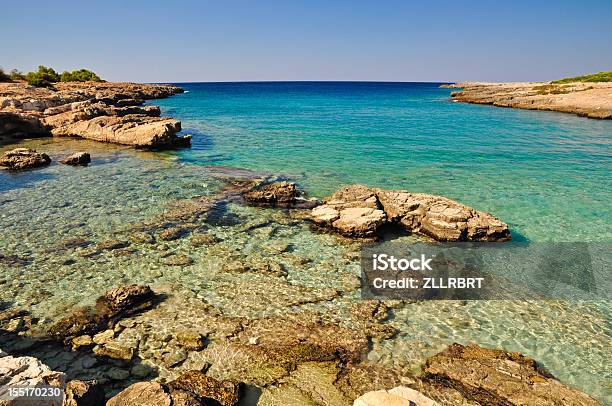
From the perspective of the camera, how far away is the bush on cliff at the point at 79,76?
85.5 meters

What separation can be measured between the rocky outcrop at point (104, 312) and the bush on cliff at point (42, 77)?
65347 millimetres

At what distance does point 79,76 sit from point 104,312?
98.6m

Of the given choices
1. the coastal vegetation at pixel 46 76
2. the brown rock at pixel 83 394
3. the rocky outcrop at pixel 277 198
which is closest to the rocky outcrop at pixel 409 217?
the rocky outcrop at pixel 277 198

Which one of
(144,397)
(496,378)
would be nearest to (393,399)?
(496,378)

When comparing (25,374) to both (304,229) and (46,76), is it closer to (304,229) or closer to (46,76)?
(304,229)

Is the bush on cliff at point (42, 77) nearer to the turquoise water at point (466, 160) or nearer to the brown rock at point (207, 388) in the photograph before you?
the turquoise water at point (466, 160)

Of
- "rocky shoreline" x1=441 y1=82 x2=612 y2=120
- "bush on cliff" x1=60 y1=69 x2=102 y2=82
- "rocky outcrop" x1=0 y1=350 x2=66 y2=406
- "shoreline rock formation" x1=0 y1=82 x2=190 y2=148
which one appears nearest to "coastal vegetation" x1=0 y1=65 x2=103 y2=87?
"bush on cliff" x1=60 y1=69 x2=102 y2=82

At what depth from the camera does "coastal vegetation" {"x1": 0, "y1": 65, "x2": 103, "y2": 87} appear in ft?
198

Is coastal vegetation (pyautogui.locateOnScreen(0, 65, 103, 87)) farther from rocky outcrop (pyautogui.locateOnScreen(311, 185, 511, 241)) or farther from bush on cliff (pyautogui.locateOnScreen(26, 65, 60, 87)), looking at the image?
rocky outcrop (pyautogui.locateOnScreen(311, 185, 511, 241))

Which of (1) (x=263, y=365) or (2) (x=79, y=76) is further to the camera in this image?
(2) (x=79, y=76)

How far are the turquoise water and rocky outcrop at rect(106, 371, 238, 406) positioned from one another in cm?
1238

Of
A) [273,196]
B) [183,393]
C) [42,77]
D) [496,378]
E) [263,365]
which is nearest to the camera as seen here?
[183,393]

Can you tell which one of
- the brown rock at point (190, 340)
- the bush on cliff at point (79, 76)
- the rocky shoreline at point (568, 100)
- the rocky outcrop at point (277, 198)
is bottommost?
the brown rock at point (190, 340)

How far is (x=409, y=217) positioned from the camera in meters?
14.7
